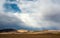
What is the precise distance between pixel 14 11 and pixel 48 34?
1.03 feet

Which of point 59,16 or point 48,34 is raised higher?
point 59,16

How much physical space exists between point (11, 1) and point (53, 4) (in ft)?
1.06

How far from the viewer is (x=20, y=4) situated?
4.69 ft

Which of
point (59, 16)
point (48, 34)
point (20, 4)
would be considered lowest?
point (48, 34)

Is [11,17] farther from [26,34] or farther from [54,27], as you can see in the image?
[54,27]

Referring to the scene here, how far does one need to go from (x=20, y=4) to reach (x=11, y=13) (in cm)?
10

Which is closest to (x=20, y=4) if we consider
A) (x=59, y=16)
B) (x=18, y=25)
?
(x=18, y=25)

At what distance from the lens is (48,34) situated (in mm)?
1420

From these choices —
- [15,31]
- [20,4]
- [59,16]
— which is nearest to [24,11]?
[20,4]

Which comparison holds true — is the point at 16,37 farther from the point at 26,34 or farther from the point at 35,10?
the point at 35,10

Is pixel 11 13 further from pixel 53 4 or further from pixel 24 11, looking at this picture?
pixel 53 4

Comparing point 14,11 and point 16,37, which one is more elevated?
point 14,11

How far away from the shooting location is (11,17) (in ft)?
4.70

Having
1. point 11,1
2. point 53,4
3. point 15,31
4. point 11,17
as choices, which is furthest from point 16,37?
point 53,4
